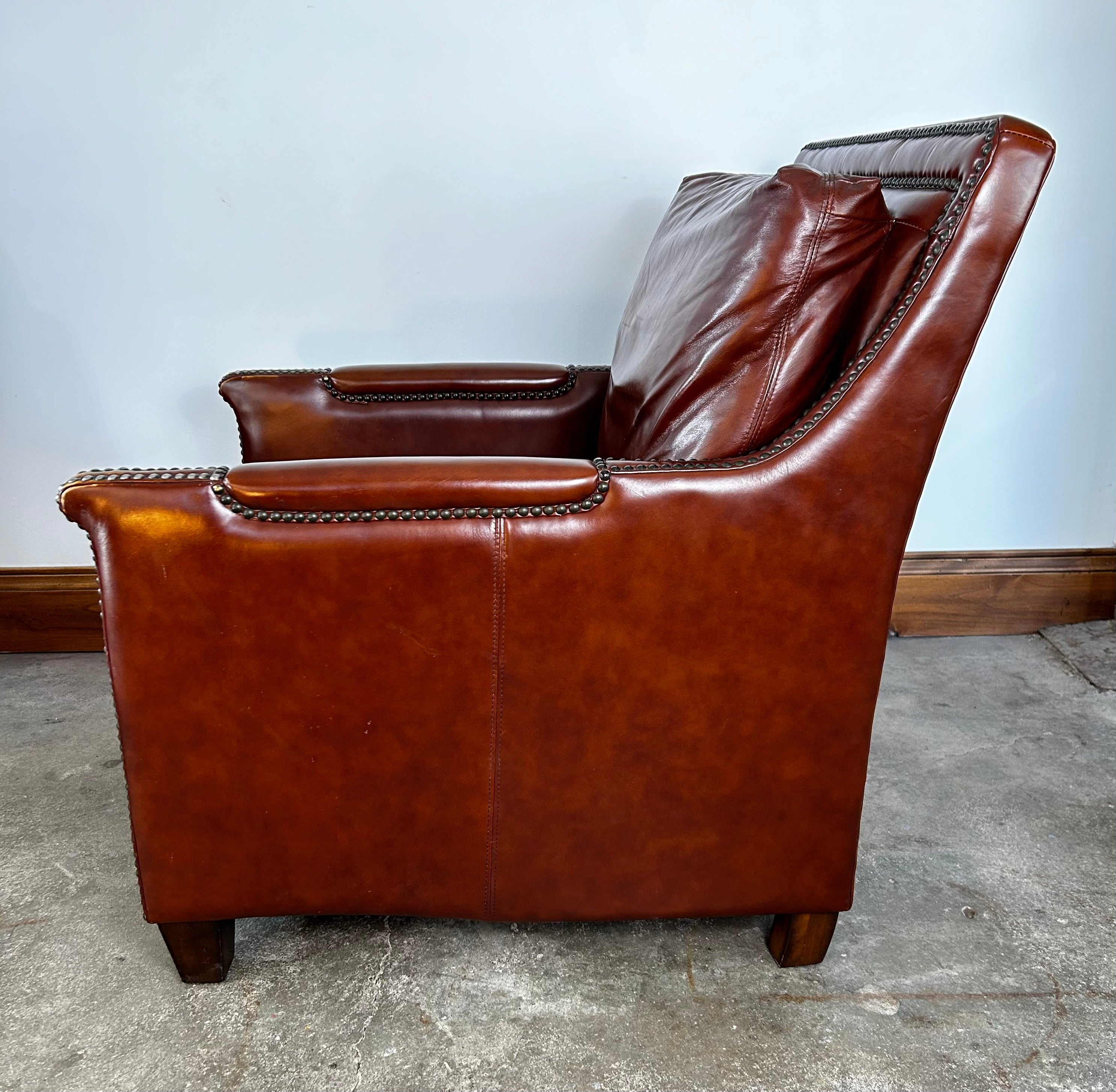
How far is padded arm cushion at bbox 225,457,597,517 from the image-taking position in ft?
3.29

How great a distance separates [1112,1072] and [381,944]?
86cm

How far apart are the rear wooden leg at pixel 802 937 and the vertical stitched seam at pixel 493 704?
0.37 meters

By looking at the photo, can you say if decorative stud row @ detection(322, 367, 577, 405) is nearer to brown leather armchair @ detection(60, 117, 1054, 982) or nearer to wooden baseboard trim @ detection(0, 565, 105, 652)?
brown leather armchair @ detection(60, 117, 1054, 982)

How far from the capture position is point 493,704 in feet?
3.55

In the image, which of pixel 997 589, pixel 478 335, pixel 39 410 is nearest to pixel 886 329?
pixel 478 335

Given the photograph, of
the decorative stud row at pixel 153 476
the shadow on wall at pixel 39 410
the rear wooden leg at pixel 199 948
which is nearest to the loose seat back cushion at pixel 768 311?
the decorative stud row at pixel 153 476

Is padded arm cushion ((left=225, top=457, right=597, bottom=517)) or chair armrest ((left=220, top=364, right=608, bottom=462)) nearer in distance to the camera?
padded arm cushion ((left=225, top=457, right=597, bottom=517))

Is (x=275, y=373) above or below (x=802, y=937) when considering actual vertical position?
above

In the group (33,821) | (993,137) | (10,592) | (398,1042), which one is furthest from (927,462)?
(10,592)

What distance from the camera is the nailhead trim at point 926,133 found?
1024 mm

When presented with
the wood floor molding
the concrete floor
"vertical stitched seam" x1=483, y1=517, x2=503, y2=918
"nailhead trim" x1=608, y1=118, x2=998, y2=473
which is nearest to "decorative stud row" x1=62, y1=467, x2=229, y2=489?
"vertical stitched seam" x1=483, y1=517, x2=503, y2=918

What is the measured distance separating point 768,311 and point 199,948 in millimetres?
1009

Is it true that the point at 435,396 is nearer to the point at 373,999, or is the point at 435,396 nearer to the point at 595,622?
the point at 595,622

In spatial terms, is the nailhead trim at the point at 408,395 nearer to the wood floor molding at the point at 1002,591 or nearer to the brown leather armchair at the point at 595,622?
the brown leather armchair at the point at 595,622
